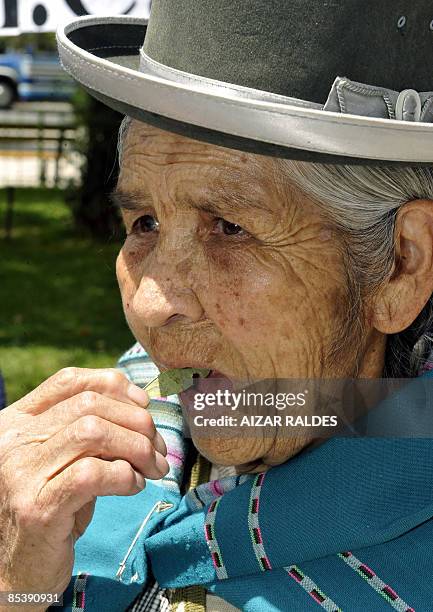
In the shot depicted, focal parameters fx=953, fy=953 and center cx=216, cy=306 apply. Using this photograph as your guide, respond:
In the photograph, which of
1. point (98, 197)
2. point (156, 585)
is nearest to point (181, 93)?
point (156, 585)

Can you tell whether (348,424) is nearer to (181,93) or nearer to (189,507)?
(189,507)

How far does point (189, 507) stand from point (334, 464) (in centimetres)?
41

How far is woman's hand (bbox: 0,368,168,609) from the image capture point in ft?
6.04

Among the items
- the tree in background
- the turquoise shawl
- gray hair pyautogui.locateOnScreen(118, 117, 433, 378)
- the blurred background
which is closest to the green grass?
the blurred background

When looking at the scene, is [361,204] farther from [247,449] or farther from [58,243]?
[58,243]

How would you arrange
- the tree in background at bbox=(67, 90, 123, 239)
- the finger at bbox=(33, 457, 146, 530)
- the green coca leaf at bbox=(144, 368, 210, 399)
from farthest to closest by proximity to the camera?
the tree in background at bbox=(67, 90, 123, 239), the green coca leaf at bbox=(144, 368, 210, 399), the finger at bbox=(33, 457, 146, 530)

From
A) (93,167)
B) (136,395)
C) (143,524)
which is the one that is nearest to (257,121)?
(136,395)

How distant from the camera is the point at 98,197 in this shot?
1085cm

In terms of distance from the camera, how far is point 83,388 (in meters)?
1.96

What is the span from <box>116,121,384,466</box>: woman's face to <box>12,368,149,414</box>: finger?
144 mm

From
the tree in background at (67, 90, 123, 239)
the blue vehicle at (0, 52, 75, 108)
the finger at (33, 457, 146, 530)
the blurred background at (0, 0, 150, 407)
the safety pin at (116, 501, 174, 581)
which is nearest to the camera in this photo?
the finger at (33, 457, 146, 530)

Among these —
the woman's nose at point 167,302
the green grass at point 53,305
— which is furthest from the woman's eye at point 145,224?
the green grass at point 53,305

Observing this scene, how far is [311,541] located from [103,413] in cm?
52

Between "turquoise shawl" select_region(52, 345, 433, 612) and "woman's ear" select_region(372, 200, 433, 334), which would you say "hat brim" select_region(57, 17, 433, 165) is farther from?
"turquoise shawl" select_region(52, 345, 433, 612)
